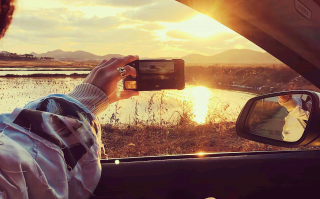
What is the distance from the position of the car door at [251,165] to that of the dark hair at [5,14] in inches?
40.4

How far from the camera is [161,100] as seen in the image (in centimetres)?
517

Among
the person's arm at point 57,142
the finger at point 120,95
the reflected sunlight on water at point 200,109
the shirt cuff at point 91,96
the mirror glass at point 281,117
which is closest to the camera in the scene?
the person's arm at point 57,142

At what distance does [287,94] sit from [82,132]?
131cm

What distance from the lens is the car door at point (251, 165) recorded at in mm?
1632

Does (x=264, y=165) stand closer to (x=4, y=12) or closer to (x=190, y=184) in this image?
(x=190, y=184)

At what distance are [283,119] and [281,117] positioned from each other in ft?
0.07

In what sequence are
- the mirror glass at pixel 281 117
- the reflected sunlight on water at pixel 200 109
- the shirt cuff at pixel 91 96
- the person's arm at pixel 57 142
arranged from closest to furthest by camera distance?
the person's arm at pixel 57 142 → the shirt cuff at pixel 91 96 → the mirror glass at pixel 281 117 → the reflected sunlight on water at pixel 200 109

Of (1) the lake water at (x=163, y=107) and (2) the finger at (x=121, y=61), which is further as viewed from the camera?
(1) the lake water at (x=163, y=107)

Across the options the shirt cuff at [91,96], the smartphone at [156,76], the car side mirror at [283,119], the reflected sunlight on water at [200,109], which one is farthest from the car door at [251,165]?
the reflected sunlight on water at [200,109]

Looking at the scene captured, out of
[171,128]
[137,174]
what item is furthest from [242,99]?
[137,174]

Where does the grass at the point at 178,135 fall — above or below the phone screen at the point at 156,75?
below

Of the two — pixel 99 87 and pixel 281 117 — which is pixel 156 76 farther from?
pixel 281 117

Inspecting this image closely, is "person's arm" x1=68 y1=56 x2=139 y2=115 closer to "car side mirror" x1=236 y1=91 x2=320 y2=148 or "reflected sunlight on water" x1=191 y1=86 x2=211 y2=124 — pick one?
"car side mirror" x1=236 y1=91 x2=320 y2=148

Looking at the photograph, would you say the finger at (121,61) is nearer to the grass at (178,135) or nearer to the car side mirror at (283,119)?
the car side mirror at (283,119)
